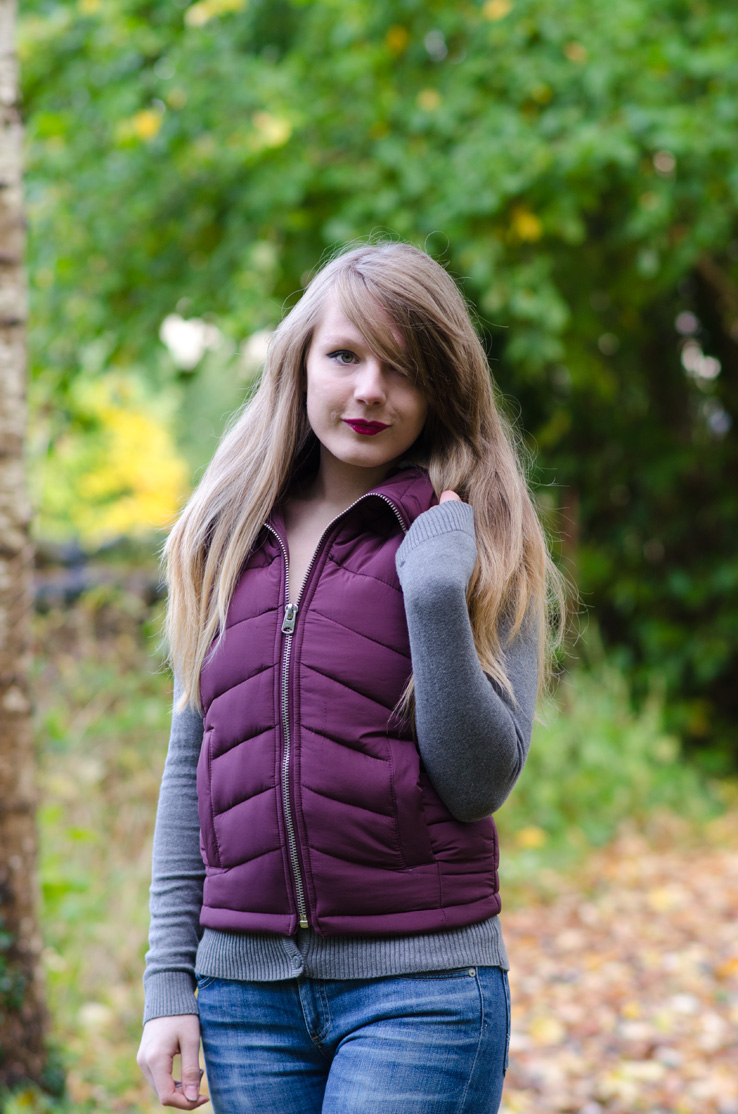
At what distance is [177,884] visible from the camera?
159cm

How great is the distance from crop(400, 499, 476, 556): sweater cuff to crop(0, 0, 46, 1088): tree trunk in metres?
1.56

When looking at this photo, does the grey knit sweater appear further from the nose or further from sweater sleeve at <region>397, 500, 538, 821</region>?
the nose

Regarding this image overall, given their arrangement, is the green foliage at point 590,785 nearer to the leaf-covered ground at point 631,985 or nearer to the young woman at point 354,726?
the leaf-covered ground at point 631,985

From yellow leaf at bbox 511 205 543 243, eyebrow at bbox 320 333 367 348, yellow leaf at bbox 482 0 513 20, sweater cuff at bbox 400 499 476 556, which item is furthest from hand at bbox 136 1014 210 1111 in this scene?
yellow leaf at bbox 482 0 513 20

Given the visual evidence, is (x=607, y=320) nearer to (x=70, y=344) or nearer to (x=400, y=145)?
(x=400, y=145)

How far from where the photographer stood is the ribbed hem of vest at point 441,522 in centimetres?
145

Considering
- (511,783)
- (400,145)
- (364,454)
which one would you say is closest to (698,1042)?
(511,783)

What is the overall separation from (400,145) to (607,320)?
2.34 metres

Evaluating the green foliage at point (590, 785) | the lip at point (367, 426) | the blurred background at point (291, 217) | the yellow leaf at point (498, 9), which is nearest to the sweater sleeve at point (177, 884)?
the lip at point (367, 426)

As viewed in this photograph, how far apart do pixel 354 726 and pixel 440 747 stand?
4.7 inches

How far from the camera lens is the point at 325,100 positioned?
475cm

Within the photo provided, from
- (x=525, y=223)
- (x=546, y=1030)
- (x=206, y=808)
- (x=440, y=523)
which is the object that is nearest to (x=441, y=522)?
(x=440, y=523)

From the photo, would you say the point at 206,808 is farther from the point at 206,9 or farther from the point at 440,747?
the point at 206,9

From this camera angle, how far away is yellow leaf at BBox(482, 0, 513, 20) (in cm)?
449
